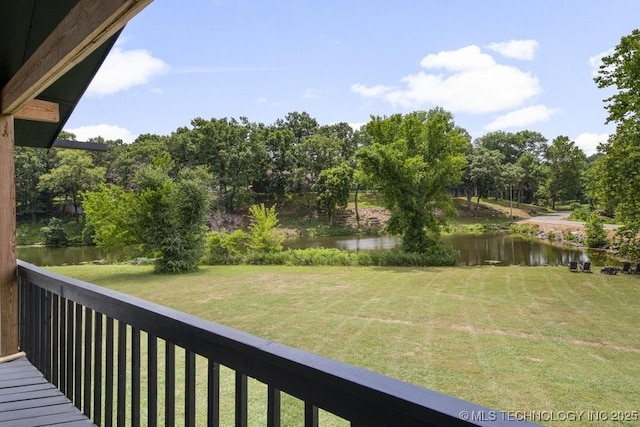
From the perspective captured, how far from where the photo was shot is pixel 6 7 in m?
1.75

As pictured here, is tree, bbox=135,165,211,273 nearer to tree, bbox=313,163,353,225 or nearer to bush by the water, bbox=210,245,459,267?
bush by the water, bbox=210,245,459,267

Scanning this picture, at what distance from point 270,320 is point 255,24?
45.5ft

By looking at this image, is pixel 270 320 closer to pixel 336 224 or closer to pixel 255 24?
pixel 255 24

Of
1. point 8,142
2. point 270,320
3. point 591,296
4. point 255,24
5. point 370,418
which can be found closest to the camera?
point 370,418

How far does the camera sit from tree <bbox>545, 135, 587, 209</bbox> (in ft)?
113

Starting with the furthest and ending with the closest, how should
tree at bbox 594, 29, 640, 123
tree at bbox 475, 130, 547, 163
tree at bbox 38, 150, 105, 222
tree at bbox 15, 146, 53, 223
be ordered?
1. tree at bbox 475, 130, 547, 163
2. tree at bbox 15, 146, 53, 223
3. tree at bbox 38, 150, 105, 222
4. tree at bbox 594, 29, 640, 123

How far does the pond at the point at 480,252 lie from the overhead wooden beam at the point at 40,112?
14438 mm

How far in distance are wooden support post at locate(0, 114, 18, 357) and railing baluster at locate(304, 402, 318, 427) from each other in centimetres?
262

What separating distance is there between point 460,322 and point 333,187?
73.3 feet

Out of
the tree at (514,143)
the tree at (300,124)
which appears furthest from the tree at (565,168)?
the tree at (300,124)

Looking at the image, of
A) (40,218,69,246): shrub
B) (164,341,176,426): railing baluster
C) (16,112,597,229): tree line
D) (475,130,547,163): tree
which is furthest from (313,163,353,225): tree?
(164,341,176,426): railing baluster

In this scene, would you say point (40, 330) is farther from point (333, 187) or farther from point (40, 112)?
point (333, 187)

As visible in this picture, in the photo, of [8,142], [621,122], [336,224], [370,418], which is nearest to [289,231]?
[336,224]

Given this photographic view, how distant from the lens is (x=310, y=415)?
739 mm
